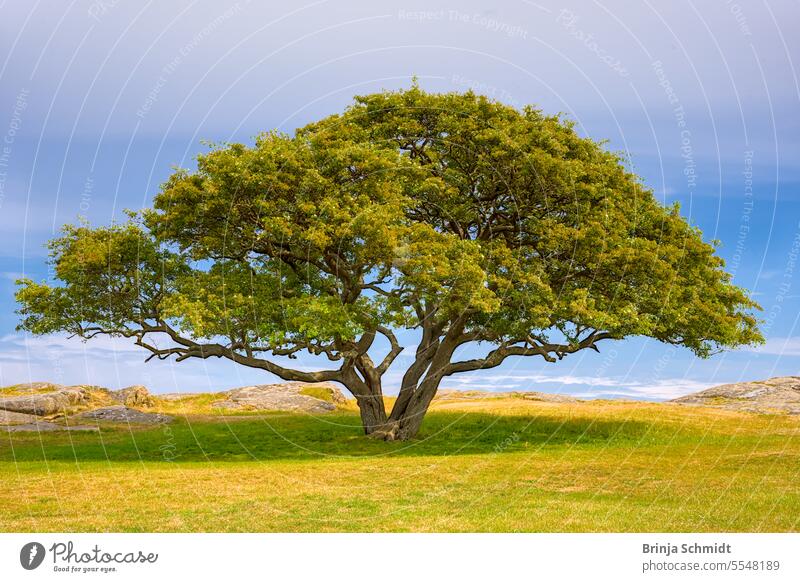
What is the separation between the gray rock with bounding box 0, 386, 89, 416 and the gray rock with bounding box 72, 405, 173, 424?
7.53 feet

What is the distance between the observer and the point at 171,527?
17.0 metres

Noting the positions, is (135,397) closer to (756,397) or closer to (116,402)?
(116,402)

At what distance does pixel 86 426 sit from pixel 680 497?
→ 120 ft

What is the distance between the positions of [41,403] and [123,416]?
656 centimetres

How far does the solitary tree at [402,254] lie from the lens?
98.9ft

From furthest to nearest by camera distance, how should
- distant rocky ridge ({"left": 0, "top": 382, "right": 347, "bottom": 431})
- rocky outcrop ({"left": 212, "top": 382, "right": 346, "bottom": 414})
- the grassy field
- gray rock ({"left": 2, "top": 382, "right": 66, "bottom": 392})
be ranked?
gray rock ({"left": 2, "top": 382, "right": 66, "bottom": 392}) → rocky outcrop ({"left": 212, "top": 382, "right": 346, "bottom": 414}) → distant rocky ridge ({"left": 0, "top": 382, "right": 347, "bottom": 431}) → the grassy field

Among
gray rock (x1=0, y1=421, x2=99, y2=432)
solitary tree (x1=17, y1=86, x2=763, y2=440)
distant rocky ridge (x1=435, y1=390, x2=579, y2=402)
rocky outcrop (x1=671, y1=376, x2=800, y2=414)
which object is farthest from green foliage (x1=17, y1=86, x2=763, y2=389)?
distant rocky ridge (x1=435, y1=390, x2=579, y2=402)

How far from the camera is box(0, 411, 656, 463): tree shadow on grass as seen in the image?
3359 centimetres

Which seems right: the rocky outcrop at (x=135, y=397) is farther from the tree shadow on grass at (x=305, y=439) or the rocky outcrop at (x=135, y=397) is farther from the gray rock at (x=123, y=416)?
the tree shadow on grass at (x=305, y=439)

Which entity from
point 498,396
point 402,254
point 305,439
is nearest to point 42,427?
point 305,439

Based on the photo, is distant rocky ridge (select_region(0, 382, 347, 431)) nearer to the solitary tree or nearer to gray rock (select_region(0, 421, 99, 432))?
gray rock (select_region(0, 421, 99, 432))

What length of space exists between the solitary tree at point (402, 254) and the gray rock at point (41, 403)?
17.3 metres

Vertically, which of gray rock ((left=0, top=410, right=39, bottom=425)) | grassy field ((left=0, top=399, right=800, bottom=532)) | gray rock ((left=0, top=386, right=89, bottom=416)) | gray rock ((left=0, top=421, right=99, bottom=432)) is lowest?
grassy field ((left=0, top=399, right=800, bottom=532))

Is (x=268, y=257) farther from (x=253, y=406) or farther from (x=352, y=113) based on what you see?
(x=253, y=406)
